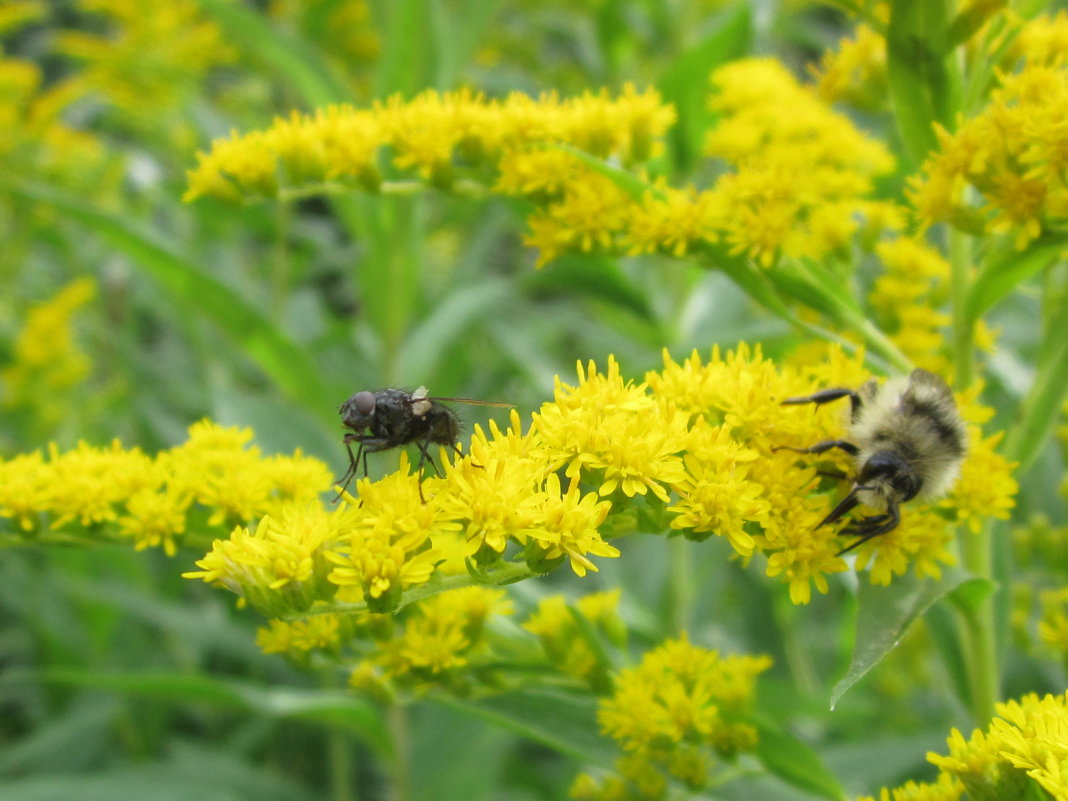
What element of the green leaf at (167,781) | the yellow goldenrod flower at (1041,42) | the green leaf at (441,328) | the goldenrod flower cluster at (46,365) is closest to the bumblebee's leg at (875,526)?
the yellow goldenrod flower at (1041,42)

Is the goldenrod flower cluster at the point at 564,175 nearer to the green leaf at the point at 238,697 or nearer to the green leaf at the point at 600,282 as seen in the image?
the green leaf at the point at 600,282

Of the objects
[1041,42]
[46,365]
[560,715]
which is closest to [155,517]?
[560,715]

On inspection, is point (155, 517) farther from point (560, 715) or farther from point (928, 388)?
point (928, 388)

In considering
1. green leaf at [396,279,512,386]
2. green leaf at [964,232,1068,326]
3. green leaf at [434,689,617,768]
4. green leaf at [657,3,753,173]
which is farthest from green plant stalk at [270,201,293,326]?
green leaf at [964,232,1068,326]

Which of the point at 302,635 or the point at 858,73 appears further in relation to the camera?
the point at 858,73

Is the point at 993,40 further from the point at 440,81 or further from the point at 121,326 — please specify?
the point at 121,326

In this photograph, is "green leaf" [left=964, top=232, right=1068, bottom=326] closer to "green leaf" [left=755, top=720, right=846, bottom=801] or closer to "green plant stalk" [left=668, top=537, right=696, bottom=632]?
"green leaf" [left=755, top=720, right=846, bottom=801]
